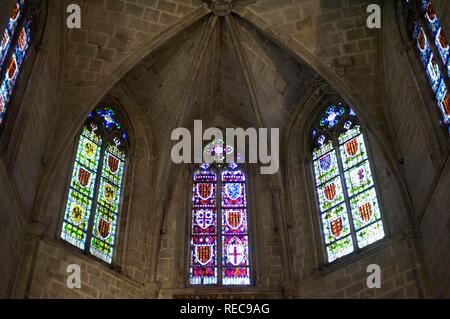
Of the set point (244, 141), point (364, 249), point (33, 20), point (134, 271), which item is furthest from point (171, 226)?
point (33, 20)

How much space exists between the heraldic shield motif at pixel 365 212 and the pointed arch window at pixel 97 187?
501 cm

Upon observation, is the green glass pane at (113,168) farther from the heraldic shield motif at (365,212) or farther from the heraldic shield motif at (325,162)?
the heraldic shield motif at (365,212)

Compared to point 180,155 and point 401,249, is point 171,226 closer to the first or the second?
point 180,155

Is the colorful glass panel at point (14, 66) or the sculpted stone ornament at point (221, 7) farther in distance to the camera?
the sculpted stone ornament at point (221, 7)

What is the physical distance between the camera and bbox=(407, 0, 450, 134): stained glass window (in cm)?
1193

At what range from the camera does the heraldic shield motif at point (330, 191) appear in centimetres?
1446

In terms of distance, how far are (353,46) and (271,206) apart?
3.88 metres

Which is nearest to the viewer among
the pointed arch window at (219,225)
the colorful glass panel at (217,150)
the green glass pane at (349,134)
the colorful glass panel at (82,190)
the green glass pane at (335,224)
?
the colorful glass panel at (82,190)

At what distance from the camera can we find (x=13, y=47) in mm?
11930

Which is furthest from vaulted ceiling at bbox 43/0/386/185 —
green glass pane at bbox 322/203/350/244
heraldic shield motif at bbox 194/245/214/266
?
heraldic shield motif at bbox 194/245/214/266

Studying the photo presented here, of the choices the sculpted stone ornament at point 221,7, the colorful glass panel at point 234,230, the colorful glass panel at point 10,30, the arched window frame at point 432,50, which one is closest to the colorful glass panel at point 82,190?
the colorful glass panel at point 234,230

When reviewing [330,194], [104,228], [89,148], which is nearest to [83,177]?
[89,148]

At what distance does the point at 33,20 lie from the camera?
13.0 meters

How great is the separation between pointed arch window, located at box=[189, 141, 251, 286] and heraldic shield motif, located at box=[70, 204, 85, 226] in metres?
2.46
